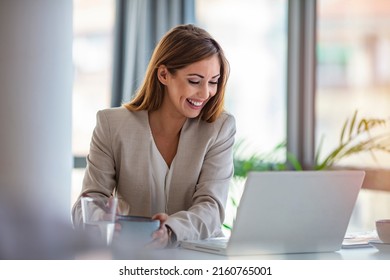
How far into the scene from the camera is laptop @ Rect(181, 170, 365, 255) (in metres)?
1.50

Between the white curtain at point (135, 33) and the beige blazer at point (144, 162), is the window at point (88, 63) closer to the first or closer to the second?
the white curtain at point (135, 33)

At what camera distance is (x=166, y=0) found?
4.70 m

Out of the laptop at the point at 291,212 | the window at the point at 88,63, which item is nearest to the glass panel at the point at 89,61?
the window at the point at 88,63

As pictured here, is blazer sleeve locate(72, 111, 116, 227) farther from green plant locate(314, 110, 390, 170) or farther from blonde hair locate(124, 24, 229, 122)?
green plant locate(314, 110, 390, 170)

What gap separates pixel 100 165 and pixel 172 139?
27cm

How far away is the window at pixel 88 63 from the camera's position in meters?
4.67

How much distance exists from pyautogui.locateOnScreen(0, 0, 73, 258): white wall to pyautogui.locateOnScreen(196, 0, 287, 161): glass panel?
1.51 meters

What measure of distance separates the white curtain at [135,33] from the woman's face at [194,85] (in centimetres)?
242

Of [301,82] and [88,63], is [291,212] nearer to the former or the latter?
[301,82]

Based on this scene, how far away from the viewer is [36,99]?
314 cm

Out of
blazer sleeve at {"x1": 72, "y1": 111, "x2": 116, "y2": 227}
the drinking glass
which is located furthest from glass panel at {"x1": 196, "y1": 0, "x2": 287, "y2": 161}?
the drinking glass

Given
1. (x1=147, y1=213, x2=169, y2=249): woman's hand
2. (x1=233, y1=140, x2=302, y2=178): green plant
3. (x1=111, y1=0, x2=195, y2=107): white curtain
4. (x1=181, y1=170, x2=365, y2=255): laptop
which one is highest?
(x1=111, y1=0, x2=195, y2=107): white curtain
